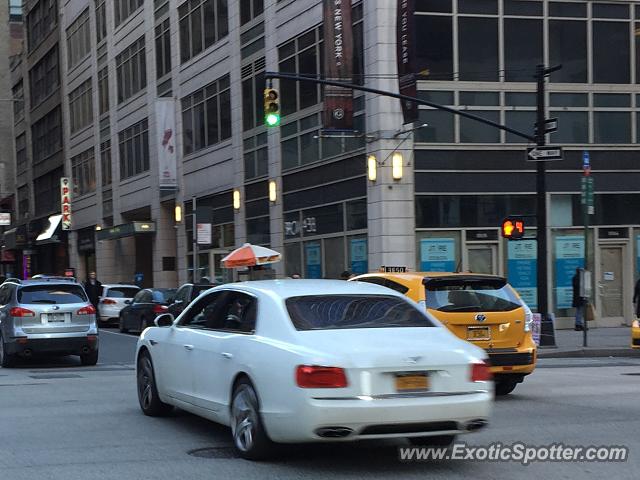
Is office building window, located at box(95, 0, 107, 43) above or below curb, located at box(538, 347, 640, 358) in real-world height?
above

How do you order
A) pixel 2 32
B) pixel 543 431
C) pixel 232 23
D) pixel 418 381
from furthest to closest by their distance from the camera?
pixel 2 32, pixel 232 23, pixel 543 431, pixel 418 381

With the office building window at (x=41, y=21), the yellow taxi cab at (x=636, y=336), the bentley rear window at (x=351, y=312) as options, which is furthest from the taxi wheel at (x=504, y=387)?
the office building window at (x=41, y=21)

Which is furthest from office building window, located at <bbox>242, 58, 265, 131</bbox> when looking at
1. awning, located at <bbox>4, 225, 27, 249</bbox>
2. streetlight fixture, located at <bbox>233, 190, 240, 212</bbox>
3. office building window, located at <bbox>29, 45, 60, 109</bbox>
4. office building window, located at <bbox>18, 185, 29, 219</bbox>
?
office building window, located at <bbox>18, 185, 29, 219</bbox>

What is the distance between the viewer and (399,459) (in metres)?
7.82

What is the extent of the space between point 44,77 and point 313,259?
3974 centimetres

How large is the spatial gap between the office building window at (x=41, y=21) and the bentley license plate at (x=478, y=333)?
52.5 metres

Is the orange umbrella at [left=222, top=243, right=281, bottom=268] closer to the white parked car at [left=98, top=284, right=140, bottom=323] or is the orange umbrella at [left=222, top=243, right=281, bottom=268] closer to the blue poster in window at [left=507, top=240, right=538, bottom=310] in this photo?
the white parked car at [left=98, top=284, right=140, bottom=323]

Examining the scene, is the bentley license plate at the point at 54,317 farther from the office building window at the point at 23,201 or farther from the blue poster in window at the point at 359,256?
the office building window at the point at 23,201

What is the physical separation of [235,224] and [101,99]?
796 inches

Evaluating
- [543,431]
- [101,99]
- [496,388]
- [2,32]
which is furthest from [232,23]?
[2,32]

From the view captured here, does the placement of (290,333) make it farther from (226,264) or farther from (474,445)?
(226,264)

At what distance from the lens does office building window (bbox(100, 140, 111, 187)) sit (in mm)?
49625

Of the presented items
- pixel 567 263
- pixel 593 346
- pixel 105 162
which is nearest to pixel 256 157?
pixel 567 263

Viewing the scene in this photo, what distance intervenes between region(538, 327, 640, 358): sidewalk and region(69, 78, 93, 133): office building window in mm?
36202
